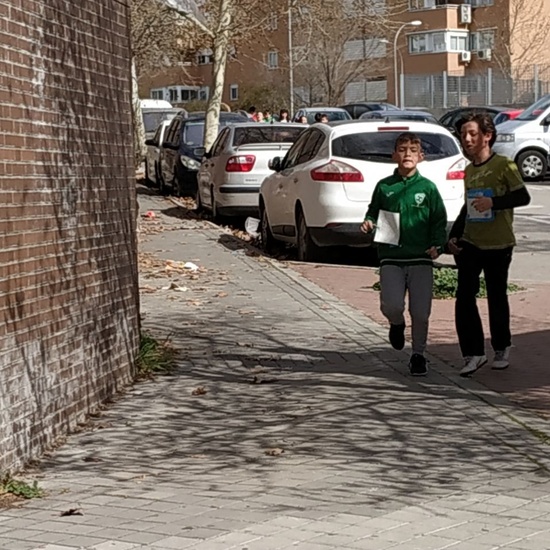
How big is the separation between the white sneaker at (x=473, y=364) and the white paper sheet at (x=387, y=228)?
3.03 ft

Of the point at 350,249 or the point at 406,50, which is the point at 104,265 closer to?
the point at 350,249

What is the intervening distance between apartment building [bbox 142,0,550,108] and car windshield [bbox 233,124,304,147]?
33097mm

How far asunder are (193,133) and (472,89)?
1456 inches

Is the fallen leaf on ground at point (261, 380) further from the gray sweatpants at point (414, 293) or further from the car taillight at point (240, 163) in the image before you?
the car taillight at point (240, 163)

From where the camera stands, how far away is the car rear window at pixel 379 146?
49.0 ft


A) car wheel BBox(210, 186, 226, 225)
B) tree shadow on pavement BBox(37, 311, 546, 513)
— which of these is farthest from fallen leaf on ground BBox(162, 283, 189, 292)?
car wheel BBox(210, 186, 226, 225)

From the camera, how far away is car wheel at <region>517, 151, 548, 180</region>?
1176 inches

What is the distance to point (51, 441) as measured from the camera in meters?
7.16

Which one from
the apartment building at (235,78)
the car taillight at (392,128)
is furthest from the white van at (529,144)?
the apartment building at (235,78)

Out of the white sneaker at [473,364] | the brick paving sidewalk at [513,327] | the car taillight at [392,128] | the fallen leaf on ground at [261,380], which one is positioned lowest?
the brick paving sidewalk at [513,327]

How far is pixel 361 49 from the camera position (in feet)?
215

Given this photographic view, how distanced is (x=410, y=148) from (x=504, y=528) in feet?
12.8

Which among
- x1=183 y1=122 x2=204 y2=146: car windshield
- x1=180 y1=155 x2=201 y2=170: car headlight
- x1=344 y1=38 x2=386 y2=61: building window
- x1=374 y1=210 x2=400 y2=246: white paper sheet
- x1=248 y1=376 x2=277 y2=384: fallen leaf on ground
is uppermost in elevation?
x1=344 y1=38 x2=386 y2=61: building window

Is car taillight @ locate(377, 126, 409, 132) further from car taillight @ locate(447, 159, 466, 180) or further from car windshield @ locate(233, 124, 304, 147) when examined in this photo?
car windshield @ locate(233, 124, 304, 147)
